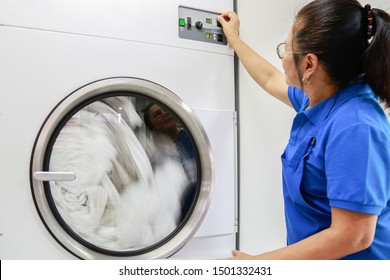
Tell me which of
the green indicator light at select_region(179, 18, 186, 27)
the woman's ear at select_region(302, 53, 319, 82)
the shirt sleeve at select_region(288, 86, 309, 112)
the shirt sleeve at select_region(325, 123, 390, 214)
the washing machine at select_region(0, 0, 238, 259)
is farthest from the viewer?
the green indicator light at select_region(179, 18, 186, 27)

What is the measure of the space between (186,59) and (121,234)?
68 cm

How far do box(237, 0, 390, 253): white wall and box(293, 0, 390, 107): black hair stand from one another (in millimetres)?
412

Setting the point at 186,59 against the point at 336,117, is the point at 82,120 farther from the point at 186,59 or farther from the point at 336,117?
the point at 336,117

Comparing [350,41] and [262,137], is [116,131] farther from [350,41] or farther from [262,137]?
[350,41]

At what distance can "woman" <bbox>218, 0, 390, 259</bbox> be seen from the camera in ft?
2.54

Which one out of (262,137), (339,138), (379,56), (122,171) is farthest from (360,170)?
(122,171)

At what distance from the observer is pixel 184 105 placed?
1237 mm

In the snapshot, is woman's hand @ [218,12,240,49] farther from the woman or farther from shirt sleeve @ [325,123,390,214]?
shirt sleeve @ [325,123,390,214]

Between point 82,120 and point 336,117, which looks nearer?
point 336,117

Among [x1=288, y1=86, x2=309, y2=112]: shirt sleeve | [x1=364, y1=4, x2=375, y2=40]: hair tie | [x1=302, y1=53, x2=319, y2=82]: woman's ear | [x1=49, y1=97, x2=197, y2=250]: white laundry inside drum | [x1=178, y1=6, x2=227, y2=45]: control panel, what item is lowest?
[x1=49, y1=97, x2=197, y2=250]: white laundry inside drum

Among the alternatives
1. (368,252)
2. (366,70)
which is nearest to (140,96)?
(366,70)

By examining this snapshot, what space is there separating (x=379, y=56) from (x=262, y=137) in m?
0.60

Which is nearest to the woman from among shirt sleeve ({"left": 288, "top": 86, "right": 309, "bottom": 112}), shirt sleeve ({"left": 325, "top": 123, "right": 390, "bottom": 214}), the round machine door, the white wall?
shirt sleeve ({"left": 325, "top": 123, "right": 390, "bottom": 214})

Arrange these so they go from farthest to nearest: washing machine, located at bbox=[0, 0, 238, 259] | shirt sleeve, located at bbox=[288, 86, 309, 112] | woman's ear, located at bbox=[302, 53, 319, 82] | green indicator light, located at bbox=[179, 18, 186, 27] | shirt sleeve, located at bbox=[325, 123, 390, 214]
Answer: green indicator light, located at bbox=[179, 18, 186, 27] → shirt sleeve, located at bbox=[288, 86, 309, 112] → washing machine, located at bbox=[0, 0, 238, 259] → woman's ear, located at bbox=[302, 53, 319, 82] → shirt sleeve, located at bbox=[325, 123, 390, 214]
